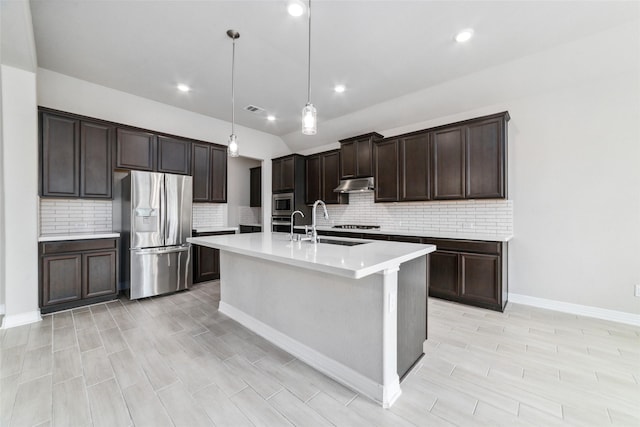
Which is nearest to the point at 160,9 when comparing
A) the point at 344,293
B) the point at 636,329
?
the point at 344,293

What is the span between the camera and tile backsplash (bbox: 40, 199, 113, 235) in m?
3.55

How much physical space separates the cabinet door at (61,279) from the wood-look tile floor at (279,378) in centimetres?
33

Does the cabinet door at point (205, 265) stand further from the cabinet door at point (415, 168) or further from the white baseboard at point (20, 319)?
the cabinet door at point (415, 168)

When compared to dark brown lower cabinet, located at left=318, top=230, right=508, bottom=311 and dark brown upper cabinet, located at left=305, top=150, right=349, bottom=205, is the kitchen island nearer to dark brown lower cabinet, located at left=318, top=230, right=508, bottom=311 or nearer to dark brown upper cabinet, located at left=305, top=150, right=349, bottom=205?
dark brown lower cabinet, located at left=318, top=230, right=508, bottom=311

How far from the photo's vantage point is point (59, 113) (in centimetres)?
335

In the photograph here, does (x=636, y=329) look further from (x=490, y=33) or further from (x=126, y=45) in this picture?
(x=126, y=45)

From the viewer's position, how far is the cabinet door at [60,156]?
10.7 feet

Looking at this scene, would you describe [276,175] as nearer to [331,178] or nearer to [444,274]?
[331,178]

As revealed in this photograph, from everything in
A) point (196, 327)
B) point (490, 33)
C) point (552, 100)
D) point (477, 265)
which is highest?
point (490, 33)

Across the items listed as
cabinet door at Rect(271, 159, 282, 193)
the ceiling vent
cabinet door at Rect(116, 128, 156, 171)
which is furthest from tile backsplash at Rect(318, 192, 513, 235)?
cabinet door at Rect(116, 128, 156, 171)

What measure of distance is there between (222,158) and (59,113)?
221 cm

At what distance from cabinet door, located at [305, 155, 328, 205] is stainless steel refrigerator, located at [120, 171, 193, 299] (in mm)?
2513

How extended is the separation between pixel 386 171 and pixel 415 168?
21.0 inches

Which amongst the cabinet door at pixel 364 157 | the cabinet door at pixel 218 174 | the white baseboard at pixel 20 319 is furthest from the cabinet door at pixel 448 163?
the white baseboard at pixel 20 319
